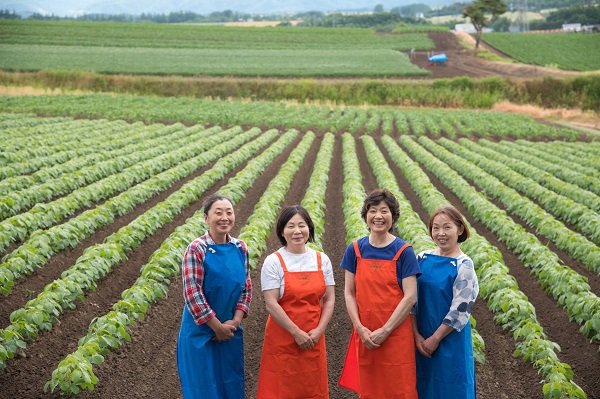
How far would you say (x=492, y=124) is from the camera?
1443 inches

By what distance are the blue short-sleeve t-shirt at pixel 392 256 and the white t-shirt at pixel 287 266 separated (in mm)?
188

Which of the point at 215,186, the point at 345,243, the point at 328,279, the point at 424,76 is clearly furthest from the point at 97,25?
the point at 328,279

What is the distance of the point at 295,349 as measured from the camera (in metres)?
4.88

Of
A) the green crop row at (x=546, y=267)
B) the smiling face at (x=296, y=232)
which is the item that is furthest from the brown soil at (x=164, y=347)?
the smiling face at (x=296, y=232)

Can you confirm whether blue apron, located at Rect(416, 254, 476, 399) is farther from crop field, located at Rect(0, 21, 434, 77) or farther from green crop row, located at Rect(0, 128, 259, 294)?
crop field, located at Rect(0, 21, 434, 77)

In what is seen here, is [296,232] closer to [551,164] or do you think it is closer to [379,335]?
[379,335]

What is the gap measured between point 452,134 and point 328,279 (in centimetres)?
2988

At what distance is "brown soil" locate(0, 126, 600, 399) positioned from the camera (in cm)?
661

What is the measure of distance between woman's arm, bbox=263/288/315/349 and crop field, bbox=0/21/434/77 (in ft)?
197

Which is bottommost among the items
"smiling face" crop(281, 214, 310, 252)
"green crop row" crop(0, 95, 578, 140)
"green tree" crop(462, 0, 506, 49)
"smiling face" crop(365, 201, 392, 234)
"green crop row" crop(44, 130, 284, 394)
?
"green crop row" crop(0, 95, 578, 140)

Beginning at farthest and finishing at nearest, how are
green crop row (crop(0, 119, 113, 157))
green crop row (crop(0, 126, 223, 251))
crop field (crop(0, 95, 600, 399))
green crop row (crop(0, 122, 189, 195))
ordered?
green crop row (crop(0, 119, 113, 157))
green crop row (crop(0, 122, 189, 195))
green crop row (crop(0, 126, 223, 251))
crop field (crop(0, 95, 600, 399))

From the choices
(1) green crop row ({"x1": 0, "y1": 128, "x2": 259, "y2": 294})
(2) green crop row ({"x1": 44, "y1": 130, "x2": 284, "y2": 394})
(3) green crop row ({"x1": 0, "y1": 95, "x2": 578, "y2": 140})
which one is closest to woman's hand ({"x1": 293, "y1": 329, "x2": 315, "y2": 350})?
(2) green crop row ({"x1": 44, "y1": 130, "x2": 284, "y2": 394})

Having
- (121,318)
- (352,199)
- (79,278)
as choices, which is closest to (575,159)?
(352,199)

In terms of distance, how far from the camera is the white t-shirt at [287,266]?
16.0ft
